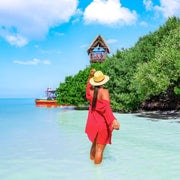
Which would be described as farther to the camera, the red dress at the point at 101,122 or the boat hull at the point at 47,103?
the boat hull at the point at 47,103

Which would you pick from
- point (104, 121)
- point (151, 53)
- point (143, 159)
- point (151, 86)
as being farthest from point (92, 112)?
point (151, 53)

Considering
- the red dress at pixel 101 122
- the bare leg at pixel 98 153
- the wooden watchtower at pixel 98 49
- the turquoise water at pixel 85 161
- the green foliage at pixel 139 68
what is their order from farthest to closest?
1. the wooden watchtower at pixel 98 49
2. the green foliage at pixel 139 68
3. the bare leg at pixel 98 153
4. the red dress at pixel 101 122
5. the turquoise water at pixel 85 161

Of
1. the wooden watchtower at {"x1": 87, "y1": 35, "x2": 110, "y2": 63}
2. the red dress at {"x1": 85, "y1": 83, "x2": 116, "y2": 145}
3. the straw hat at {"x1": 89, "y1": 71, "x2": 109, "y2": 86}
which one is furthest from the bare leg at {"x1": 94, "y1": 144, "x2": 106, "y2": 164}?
the wooden watchtower at {"x1": 87, "y1": 35, "x2": 110, "y2": 63}

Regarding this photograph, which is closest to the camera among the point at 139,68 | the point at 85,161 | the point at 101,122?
the point at 101,122

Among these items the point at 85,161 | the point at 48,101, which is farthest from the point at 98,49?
the point at 85,161

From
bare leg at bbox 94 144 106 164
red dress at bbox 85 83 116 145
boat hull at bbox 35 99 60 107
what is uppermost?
boat hull at bbox 35 99 60 107

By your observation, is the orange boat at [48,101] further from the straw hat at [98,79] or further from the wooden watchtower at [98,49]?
the straw hat at [98,79]

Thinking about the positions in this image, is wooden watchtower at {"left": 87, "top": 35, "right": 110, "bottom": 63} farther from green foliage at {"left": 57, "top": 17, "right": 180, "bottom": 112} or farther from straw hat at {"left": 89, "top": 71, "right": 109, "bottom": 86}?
straw hat at {"left": 89, "top": 71, "right": 109, "bottom": 86}

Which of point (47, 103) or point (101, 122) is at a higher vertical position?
Result: point (47, 103)

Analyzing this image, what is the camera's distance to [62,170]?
8539 millimetres

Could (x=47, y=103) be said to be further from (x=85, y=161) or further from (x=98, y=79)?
(x=98, y=79)

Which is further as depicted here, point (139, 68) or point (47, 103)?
point (47, 103)

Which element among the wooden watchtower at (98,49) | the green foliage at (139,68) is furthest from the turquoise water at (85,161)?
the wooden watchtower at (98,49)

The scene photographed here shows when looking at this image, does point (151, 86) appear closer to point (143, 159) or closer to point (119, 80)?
point (119, 80)
